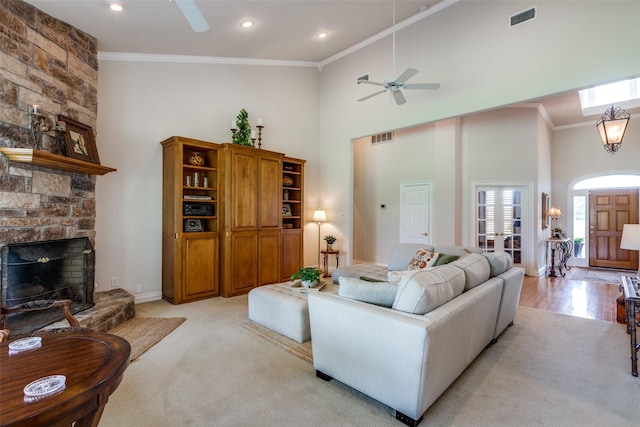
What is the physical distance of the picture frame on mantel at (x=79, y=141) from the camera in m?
3.39

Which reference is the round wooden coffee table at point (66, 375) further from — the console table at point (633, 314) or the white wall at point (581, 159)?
the white wall at point (581, 159)

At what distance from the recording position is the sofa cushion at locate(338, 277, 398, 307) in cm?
219

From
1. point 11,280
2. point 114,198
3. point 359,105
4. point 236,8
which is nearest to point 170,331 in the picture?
point 11,280

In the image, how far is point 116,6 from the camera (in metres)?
3.41

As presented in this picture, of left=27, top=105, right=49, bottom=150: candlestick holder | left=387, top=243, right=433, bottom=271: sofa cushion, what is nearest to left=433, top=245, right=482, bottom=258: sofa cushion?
left=387, top=243, right=433, bottom=271: sofa cushion

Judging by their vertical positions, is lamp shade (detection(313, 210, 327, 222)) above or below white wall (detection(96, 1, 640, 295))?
below

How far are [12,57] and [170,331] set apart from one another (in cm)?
308

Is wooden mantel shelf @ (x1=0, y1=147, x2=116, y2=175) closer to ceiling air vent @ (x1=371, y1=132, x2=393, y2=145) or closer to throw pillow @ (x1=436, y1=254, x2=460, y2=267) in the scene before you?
throw pillow @ (x1=436, y1=254, x2=460, y2=267)

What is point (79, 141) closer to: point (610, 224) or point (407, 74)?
point (407, 74)

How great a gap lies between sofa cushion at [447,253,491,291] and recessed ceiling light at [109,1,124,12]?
436 cm

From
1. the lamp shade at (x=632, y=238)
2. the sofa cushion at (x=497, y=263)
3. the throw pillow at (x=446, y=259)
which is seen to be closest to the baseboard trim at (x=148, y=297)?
the throw pillow at (x=446, y=259)

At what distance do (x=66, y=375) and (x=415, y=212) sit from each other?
6.54m

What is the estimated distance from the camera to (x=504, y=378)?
248 centimetres

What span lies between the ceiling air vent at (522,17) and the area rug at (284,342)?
4560 mm
